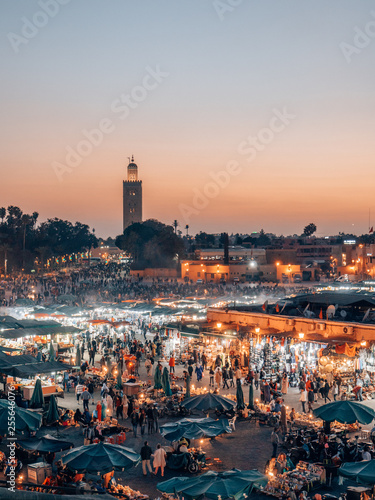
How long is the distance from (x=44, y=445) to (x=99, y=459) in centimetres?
193

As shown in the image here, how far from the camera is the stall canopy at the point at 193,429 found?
13.9 metres

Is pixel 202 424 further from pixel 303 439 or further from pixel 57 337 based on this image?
pixel 57 337

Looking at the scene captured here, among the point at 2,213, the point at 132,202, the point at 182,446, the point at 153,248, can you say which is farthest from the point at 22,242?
the point at 182,446

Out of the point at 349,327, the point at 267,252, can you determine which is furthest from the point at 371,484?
the point at 267,252

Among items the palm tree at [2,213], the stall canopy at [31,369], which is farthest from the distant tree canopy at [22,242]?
the stall canopy at [31,369]

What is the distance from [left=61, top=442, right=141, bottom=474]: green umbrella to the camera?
11641 millimetres

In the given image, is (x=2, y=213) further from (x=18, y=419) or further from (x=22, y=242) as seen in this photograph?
(x=18, y=419)

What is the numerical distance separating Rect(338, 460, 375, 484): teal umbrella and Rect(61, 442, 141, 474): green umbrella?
164 inches

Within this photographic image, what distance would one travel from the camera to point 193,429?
14.1 metres

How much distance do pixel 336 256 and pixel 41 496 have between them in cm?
9773

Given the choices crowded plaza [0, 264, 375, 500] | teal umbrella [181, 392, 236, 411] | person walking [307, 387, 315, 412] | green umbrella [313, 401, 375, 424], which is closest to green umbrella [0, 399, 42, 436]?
crowded plaza [0, 264, 375, 500]

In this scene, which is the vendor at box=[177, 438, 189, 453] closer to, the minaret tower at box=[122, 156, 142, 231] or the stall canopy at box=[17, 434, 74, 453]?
the stall canopy at box=[17, 434, 74, 453]

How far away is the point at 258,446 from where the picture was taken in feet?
50.4

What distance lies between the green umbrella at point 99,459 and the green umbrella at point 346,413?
210 inches
